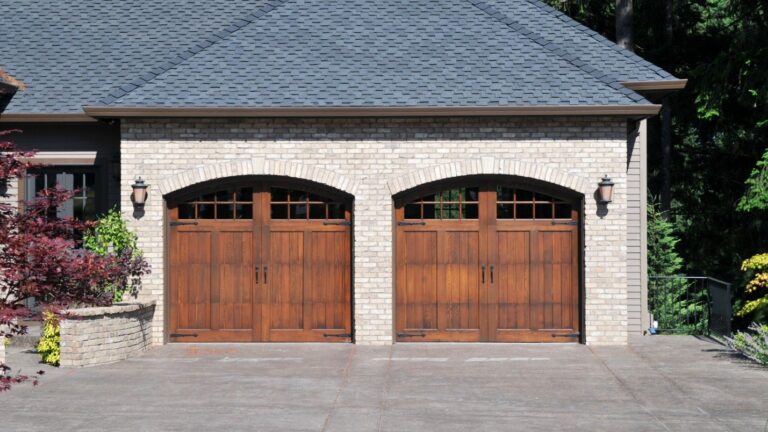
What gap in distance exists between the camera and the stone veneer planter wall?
15.0 metres

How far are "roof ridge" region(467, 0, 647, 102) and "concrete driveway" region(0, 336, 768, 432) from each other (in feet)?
13.9

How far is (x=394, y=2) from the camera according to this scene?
20.6m

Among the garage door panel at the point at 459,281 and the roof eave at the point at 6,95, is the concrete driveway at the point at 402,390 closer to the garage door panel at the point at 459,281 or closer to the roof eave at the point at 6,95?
the garage door panel at the point at 459,281

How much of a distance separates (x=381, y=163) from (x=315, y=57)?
2678mm

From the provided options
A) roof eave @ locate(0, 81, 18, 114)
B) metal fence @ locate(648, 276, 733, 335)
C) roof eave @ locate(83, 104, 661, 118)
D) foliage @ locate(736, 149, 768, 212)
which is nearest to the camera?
roof eave @ locate(83, 104, 661, 118)

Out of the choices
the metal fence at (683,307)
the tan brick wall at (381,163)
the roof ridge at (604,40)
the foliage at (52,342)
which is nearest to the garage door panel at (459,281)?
the tan brick wall at (381,163)

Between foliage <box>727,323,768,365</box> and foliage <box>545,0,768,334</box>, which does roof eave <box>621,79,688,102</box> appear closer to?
foliage <box>727,323,768,365</box>

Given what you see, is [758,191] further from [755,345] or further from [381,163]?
[381,163]

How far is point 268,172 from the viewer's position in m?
17.3

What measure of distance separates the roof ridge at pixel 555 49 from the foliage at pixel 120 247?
7.80 m

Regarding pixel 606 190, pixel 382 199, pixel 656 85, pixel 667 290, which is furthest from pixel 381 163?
pixel 667 290

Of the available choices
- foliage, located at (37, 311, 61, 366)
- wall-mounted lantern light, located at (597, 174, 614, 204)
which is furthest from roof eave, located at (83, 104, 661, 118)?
foliage, located at (37, 311, 61, 366)

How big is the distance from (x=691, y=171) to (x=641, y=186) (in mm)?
13058

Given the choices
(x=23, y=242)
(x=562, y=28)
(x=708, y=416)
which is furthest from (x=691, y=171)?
(x=23, y=242)
